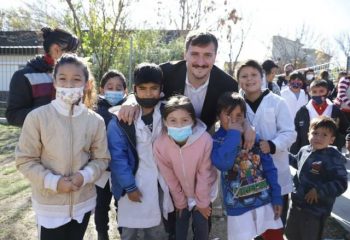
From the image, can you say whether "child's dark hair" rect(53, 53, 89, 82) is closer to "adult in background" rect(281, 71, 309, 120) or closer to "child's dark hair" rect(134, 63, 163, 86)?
"child's dark hair" rect(134, 63, 163, 86)

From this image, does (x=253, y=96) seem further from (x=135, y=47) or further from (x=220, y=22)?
(x=220, y=22)

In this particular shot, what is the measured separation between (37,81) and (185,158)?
1.38 meters

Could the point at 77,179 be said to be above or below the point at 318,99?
below

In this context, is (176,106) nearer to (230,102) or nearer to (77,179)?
(230,102)

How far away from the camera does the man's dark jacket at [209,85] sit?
10.5 ft

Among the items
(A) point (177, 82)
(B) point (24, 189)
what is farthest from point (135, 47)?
(A) point (177, 82)

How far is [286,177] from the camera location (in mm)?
3271

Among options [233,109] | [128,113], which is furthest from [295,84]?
[128,113]

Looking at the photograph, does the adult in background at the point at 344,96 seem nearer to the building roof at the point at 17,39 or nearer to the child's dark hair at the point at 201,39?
the child's dark hair at the point at 201,39

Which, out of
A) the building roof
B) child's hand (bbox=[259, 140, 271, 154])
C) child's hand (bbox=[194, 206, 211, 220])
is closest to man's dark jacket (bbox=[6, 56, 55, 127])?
child's hand (bbox=[194, 206, 211, 220])

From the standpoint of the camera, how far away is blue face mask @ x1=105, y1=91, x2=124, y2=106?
3881 mm

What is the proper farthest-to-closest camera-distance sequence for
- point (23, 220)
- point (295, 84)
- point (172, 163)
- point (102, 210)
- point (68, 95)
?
point (295, 84) → point (23, 220) → point (102, 210) → point (172, 163) → point (68, 95)

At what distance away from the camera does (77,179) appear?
2.50m

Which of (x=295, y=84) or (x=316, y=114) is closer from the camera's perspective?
(x=316, y=114)
